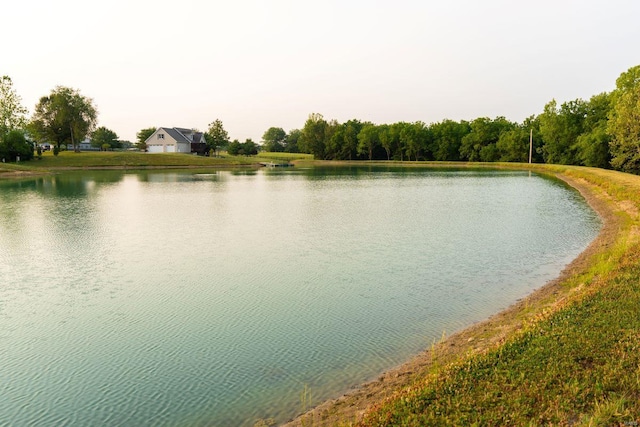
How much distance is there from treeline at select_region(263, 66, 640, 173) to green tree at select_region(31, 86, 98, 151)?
58.2 metres

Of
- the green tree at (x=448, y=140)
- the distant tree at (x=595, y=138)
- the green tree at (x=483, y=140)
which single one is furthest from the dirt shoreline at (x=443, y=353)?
the green tree at (x=448, y=140)

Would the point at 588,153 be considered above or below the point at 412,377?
above

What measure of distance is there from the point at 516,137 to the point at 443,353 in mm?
100964

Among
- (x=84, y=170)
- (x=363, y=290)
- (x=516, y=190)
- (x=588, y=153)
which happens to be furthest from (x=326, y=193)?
(x=84, y=170)

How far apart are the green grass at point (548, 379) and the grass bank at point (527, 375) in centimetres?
1

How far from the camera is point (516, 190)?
146 ft

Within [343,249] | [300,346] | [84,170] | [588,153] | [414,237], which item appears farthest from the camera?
[84,170]

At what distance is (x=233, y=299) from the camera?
13.2 metres

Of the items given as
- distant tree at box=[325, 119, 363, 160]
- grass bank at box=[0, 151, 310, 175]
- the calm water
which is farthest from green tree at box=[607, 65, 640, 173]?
distant tree at box=[325, 119, 363, 160]

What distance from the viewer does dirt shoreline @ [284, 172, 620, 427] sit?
7.09 metres

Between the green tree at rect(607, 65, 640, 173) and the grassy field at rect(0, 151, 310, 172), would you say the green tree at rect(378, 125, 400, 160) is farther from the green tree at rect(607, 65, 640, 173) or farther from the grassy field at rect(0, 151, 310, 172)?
the green tree at rect(607, 65, 640, 173)

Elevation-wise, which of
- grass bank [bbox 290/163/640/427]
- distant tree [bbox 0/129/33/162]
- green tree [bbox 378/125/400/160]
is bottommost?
grass bank [bbox 290/163/640/427]

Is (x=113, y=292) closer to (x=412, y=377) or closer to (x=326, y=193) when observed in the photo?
(x=412, y=377)

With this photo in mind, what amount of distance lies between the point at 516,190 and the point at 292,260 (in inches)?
1319
